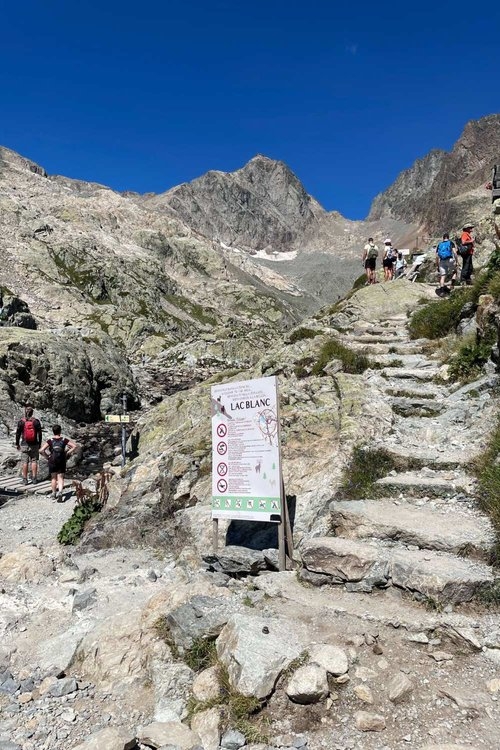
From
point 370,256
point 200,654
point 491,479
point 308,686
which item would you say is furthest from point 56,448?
point 370,256

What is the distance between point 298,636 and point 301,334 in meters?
14.6

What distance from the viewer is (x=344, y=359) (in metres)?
15.1

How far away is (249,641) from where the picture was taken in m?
5.77

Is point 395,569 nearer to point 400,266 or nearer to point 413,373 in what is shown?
point 413,373

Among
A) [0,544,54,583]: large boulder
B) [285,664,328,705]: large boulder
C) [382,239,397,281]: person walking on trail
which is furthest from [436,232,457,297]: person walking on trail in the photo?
[285,664,328,705]: large boulder

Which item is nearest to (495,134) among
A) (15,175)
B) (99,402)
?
(15,175)

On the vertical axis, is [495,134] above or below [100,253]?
above

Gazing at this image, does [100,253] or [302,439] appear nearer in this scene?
[302,439]

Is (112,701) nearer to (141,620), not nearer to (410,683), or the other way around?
(141,620)

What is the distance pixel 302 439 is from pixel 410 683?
22.4ft

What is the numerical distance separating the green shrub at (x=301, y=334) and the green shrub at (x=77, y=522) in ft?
32.2

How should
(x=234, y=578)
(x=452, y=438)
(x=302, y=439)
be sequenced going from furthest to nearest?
(x=302, y=439), (x=452, y=438), (x=234, y=578)

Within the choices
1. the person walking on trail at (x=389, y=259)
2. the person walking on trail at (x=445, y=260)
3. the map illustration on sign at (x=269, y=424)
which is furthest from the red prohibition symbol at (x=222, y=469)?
the person walking on trail at (x=389, y=259)

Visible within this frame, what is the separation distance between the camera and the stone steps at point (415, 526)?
23.0ft
